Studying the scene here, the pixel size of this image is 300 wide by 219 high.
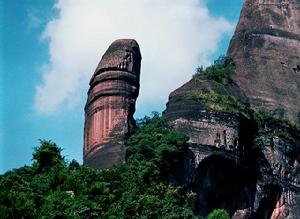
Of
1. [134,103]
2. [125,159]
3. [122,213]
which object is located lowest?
[122,213]

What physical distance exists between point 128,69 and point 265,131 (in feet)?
14.5

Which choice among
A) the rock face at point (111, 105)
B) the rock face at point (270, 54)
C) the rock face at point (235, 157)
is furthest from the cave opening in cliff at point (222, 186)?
the rock face at point (270, 54)

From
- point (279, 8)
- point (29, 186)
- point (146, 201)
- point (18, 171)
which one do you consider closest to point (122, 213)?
point (146, 201)

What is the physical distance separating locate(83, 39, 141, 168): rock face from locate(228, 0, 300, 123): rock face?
434 cm

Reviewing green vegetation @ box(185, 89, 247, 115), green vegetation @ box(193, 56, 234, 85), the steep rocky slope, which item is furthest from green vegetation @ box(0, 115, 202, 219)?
green vegetation @ box(193, 56, 234, 85)

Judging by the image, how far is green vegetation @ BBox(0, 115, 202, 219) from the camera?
83.7 ft

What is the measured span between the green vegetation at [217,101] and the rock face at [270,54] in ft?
7.84

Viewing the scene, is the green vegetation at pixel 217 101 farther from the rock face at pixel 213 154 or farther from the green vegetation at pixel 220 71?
the green vegetation at pixel 220 71

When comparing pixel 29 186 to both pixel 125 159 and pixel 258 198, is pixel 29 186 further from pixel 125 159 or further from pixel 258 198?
pixel 258 198

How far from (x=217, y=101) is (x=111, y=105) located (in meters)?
3.00

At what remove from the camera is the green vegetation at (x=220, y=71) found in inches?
1331

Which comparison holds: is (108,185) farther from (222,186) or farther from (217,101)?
(217,101)

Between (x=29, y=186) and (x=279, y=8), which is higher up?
(x=279, y=8)

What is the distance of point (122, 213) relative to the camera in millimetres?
26172
